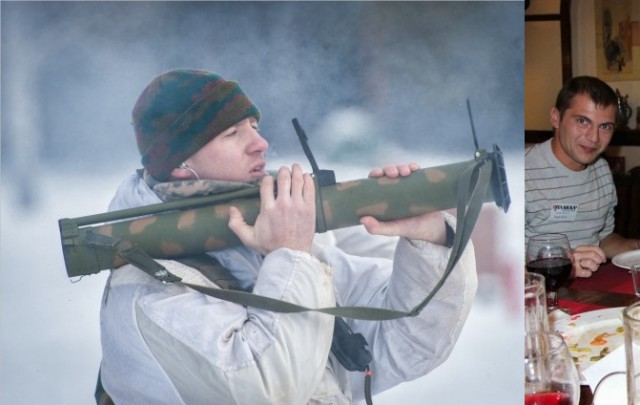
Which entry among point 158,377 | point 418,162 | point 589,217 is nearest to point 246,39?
point 418,162

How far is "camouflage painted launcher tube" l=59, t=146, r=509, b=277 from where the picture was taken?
646 mm

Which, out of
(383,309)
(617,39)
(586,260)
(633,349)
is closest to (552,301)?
(586,260)

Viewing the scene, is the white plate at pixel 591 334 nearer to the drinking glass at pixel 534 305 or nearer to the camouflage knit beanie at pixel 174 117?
the drinking glass at pixel 534 305

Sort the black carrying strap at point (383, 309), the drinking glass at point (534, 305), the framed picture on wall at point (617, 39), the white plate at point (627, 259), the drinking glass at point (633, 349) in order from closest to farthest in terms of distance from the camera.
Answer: the black carrying strap at point (383, 309) < the drinking glass at point (633, 349) < the drinking glass at point (534, 305) < the white plate at point (627, 259) < the framed picture on wall at point (617, 39)

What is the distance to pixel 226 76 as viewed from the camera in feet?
2.16

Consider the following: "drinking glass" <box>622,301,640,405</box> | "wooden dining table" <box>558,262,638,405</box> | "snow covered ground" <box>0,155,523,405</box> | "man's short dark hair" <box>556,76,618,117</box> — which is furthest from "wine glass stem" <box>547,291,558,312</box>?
"man's short dark hair" <box>556,76,618,117</box>

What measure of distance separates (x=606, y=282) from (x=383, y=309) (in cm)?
133

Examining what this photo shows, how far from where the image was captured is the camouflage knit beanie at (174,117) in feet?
2.13

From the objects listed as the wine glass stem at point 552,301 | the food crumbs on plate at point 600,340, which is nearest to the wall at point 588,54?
the wine glass stem at point 552,301

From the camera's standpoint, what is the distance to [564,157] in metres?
2.54

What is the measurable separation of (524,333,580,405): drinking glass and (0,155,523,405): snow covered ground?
0.18 metres

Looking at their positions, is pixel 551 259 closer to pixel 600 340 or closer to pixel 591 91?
pixel 600 340

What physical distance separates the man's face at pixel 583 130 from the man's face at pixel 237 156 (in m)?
2.02

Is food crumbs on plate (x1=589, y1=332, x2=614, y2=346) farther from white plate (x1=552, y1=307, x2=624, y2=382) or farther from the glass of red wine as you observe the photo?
the glass of red wine
